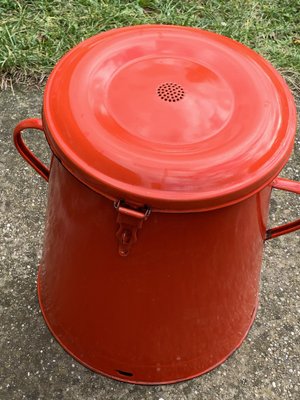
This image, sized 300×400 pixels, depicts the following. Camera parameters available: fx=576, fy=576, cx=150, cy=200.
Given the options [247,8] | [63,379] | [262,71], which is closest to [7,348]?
[63,379]

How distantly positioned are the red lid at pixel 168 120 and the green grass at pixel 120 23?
52.8 inches

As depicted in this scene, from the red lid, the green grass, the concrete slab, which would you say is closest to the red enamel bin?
the red lid

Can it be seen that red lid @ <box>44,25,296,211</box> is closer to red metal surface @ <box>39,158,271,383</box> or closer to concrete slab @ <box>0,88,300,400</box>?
red metal surface @ <box>39,158,271,383</box>

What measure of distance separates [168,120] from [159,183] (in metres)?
0.17

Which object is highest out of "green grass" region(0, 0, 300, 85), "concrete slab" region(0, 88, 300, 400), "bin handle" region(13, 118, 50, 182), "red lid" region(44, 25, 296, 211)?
"red lid" region(44, 25, 296, 211)

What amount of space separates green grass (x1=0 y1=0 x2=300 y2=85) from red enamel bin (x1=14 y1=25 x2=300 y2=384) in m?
1.18

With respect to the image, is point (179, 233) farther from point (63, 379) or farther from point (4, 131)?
point (4, 131)

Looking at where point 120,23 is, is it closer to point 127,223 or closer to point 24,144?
point 24,144

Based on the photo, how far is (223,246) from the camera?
1.46 metres

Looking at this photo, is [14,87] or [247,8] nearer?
[14,87]

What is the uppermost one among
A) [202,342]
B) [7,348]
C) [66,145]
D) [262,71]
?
[262,71]

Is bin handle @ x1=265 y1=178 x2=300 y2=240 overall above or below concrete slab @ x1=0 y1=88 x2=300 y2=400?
above

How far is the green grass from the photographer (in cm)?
278

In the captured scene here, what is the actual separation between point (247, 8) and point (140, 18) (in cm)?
65
